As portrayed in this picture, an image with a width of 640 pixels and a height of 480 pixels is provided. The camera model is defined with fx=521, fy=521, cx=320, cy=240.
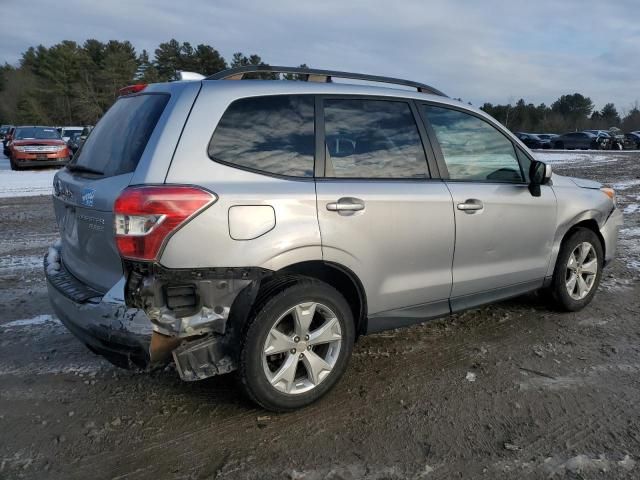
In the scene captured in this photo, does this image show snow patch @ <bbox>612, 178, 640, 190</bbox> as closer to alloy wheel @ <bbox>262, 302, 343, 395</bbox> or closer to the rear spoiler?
alloy wheel @ <bbox>262, 302, 343, 395</bbox>

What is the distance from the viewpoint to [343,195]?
303 centimetres

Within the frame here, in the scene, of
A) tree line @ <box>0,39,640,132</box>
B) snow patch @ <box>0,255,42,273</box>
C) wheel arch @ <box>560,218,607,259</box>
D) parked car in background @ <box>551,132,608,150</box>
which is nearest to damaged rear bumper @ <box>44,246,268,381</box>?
wheel arch @ <box>560,218,607,259</box>

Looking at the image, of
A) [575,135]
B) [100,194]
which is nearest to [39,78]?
[575,135]

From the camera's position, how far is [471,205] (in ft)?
11.8

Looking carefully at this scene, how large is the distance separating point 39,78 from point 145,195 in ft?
266

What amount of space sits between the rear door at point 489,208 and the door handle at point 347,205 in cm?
82

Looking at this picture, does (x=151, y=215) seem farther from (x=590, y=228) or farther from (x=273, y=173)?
(x=590, y=228)

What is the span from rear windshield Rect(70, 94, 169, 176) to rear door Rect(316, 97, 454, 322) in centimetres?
98

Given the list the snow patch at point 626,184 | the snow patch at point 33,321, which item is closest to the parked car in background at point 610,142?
the snow patch at point 626,184

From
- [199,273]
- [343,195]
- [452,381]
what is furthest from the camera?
[452,381]

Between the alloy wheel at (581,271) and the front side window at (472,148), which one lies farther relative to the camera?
the alloy wheel at (581,271)

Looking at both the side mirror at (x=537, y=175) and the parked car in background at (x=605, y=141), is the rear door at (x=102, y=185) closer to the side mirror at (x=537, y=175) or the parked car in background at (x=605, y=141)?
the side mirror at (x=537, y=175)

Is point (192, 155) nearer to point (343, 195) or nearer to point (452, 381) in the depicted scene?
point (343, 195)

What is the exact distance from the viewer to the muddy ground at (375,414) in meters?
2.55
